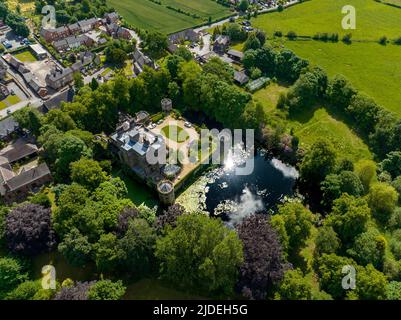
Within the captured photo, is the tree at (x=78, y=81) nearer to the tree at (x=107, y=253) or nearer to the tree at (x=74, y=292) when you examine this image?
the tree at (x=107, y=253)

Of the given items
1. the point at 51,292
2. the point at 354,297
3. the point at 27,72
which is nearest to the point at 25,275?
the point at 51,292

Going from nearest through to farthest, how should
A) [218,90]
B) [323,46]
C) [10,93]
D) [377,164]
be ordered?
[377,164], [218,90], [10,93], [323,46]

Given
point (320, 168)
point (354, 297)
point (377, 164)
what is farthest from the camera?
point (377, 164)

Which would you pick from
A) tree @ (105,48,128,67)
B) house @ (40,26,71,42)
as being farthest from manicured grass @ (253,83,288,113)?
house @ (40,26,71,42)

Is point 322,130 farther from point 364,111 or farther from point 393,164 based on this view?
point 393,164

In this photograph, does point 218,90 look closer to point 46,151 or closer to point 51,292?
point 46,151

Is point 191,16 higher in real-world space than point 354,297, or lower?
higher

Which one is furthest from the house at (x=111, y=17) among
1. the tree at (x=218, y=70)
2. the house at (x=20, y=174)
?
the house at (x=20, y=174)

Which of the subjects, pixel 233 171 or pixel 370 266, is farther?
pixel 233 171
